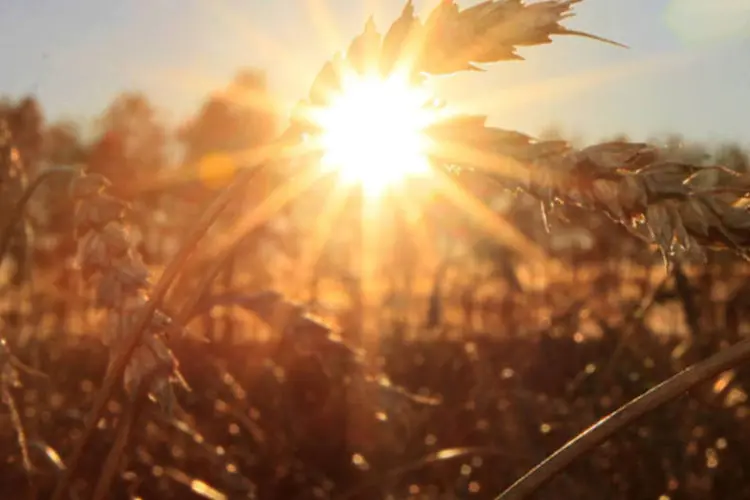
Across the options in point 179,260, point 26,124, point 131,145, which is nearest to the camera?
point 179,260

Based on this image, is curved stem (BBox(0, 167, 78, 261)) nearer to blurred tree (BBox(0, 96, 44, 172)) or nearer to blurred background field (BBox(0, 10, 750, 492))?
blurred background field (BBox(0, 10, 750, 492))

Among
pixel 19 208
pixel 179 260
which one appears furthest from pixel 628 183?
pixel 19 208

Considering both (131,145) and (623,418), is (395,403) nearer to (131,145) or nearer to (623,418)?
(623,418)

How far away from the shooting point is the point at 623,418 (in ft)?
2.54

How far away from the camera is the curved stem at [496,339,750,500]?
2.50 feet

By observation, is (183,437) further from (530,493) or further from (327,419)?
(530,493)

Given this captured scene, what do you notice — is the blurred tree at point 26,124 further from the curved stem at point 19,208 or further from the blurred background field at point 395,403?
the curved stem at point 19,208

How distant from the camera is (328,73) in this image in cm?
100

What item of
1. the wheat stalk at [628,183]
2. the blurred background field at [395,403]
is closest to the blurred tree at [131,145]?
the blurred background field at [395,403]

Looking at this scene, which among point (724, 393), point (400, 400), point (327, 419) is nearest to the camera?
point (400, 400)

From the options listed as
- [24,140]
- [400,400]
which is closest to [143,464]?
[24,140]

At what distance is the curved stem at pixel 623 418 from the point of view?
76cm

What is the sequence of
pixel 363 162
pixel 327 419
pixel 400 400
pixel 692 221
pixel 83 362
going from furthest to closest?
pixel 83 362, pixel 327 419, pixel 400 400, pixel 363 162, pixel 692 221

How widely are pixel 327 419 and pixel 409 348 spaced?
5.49 feet
